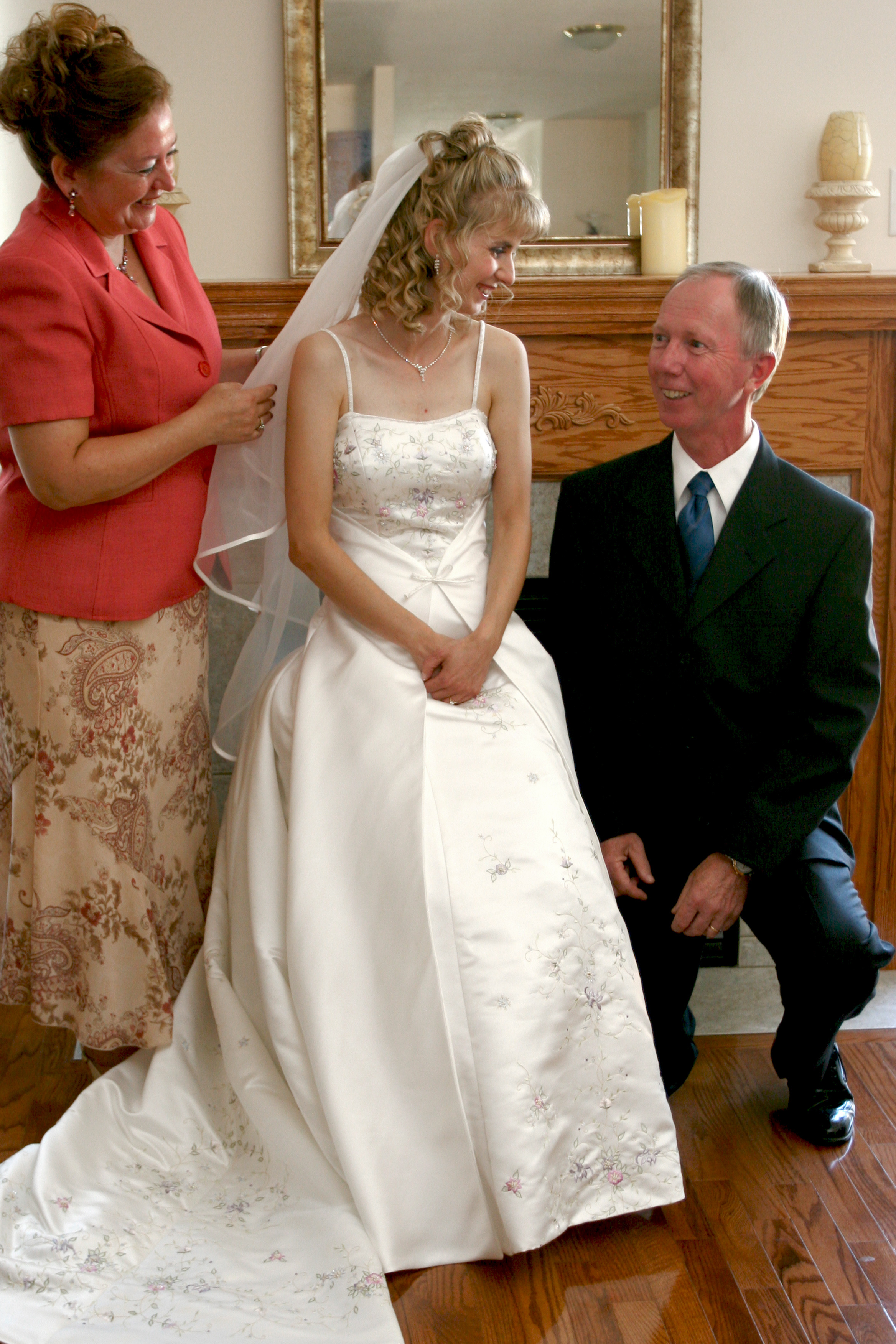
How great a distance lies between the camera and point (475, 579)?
6.68 ft

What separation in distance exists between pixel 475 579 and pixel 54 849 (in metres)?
0.80

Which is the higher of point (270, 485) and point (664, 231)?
point (664, 231)

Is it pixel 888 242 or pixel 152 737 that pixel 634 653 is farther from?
pixel 888 242

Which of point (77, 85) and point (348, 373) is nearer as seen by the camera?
point (77, 85)

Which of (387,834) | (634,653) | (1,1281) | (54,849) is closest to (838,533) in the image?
(634,653)

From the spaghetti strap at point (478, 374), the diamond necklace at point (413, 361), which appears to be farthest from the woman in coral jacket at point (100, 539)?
the spaghetti strap at point (478, 374)

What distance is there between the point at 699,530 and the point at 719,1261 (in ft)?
3.72

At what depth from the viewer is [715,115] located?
2.68 meters

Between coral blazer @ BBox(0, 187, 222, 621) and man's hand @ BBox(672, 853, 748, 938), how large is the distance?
37.0 inches

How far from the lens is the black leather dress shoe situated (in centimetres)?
199

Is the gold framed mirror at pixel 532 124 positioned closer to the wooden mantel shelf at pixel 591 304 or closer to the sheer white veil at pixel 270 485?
the wooden mantel shelf at pixel 591 304

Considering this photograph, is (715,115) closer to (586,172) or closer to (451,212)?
(586,172)


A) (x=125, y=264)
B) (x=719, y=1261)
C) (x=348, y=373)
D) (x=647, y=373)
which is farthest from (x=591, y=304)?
(x=719, y=1261)

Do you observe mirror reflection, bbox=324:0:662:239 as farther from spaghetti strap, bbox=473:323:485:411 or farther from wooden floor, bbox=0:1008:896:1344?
wooden floor, bbox=0:1008:896:1344
